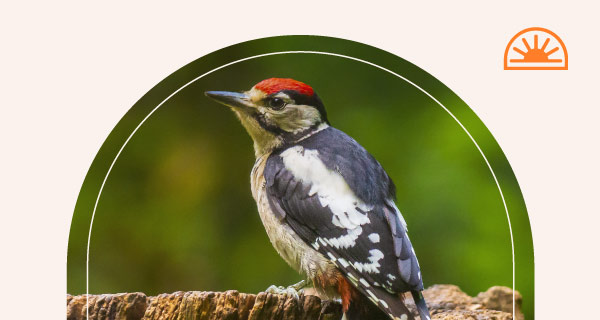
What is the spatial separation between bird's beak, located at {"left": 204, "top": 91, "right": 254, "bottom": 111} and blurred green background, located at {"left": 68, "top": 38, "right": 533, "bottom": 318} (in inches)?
1.3

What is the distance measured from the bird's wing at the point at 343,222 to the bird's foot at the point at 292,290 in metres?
0.20

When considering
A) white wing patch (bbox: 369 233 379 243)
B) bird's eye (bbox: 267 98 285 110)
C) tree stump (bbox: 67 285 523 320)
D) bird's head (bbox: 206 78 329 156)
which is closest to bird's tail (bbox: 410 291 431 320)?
white wing patch (bbox: 369 233 379 243)

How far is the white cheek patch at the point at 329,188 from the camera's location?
11.3 ft

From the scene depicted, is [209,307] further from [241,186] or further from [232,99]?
[232,99]

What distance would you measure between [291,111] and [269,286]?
0.70 metres

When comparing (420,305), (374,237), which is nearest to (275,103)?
(374,237)

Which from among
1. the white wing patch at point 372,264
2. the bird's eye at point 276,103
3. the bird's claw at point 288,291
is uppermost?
the bird's eye at point 276,103

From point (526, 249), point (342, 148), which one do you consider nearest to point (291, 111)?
point (342, 148)

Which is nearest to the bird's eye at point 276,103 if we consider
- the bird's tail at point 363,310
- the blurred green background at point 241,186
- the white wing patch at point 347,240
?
the blurred green background at point 241,186

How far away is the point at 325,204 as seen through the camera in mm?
3486

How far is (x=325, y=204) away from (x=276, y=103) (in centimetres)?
46

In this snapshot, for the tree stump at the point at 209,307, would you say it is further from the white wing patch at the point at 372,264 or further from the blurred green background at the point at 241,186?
the white wing patch at the point at 372,264

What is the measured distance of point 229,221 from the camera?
12.0ft

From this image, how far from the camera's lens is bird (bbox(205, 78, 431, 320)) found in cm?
333
